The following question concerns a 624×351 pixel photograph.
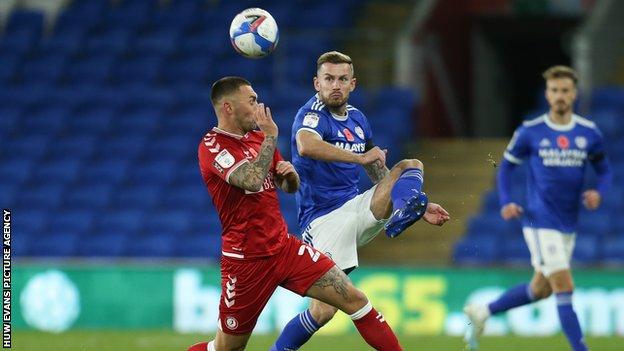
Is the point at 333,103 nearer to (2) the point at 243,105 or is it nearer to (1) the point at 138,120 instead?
(2) the point at 243,105

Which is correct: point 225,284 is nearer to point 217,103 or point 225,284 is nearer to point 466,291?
point 217,103

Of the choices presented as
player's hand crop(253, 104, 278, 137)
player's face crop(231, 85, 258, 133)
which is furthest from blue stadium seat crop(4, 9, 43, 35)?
player's hand crop(253, 104, 278, 137)

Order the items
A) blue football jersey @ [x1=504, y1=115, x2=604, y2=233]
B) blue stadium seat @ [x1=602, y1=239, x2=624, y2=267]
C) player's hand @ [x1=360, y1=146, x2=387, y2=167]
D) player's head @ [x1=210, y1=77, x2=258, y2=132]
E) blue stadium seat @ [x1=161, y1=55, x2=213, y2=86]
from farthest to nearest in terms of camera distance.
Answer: blue stadium seat @ [x1=161, y1=55, x2=213, y2=86]
blue stadium seat @ [x1=602, y1=239, x2=624, y2=267]
blue football jersey @ [x1=504, y1=115, x2=604, y2=233]
player's hand @ [x1=360, y1=146, x2=387, y2=167]
player's head @ [x1=210, y1=77, x2=258, y2=132]

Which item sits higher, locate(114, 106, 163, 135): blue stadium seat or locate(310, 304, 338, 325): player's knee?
locate(114, 106, 163, 135): blue stadium seat

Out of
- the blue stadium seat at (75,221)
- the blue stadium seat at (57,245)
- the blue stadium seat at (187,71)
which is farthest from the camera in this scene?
the blue stadium seat at (187,71)

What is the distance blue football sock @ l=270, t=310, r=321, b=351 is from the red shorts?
851 mm

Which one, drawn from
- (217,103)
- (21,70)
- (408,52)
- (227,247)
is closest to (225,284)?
(227,247)

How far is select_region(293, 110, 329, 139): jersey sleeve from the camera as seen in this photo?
29.7 feet

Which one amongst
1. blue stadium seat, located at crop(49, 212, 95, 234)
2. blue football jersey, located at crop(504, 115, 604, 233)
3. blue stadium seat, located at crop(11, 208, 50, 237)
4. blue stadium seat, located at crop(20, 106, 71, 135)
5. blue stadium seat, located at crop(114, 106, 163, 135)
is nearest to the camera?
blue football jersey, located at crop(504, 115, 604, 233)

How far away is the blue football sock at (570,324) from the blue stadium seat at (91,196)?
8942mm

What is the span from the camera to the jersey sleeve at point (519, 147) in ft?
36.6

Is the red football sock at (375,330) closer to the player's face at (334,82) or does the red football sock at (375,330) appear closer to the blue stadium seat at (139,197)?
the player's face at (334,82)

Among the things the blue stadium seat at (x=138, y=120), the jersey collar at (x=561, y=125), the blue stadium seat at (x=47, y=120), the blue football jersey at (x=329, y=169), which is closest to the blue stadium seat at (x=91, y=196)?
the blue stadium seat at (x=138, y=120)

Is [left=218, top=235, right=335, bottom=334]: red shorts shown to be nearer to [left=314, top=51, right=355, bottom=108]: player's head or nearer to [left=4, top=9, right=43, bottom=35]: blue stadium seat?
[left=314, top=51, right=355, bottom=108]: player's head
